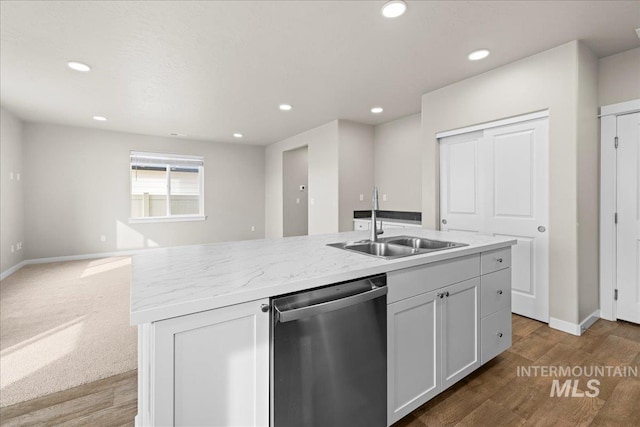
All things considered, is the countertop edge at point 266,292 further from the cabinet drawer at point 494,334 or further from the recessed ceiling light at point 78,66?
the recessed ceiling light at point 78,66

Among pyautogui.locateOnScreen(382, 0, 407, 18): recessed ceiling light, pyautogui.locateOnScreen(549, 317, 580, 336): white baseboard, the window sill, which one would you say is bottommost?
pyautogui.locateOnScreen(549, 317, 580, 336): white baseboard

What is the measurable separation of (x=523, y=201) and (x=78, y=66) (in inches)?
182

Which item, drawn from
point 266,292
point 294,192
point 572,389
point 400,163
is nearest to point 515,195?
point 572,389

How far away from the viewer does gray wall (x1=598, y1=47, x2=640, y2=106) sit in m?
2.52

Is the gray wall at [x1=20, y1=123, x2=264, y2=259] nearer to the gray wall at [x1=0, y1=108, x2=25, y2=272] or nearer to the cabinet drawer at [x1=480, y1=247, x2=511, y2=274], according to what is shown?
the gray wall at [x1=0, y1=108, x2=25, y2=272]

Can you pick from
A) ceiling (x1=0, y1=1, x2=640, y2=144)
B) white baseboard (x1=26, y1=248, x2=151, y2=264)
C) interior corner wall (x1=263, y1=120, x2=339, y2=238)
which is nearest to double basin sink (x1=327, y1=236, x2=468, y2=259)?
ceiling (x1=0, y1=1, x2=640, y2=144)

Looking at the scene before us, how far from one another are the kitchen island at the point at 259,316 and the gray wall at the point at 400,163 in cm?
270

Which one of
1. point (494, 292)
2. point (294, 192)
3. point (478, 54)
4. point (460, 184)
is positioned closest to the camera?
point (494, 292)

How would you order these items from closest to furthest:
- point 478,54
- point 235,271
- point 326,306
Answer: point 326,306 → point 235,271 → point 478,54

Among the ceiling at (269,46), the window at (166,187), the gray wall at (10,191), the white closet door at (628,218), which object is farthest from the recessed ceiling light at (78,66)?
the white closet door at (628,218)

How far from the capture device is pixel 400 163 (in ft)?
15.8

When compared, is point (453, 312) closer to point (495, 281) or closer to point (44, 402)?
point (495, 281)

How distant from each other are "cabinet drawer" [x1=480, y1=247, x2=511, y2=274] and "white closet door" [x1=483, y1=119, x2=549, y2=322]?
101 cm
